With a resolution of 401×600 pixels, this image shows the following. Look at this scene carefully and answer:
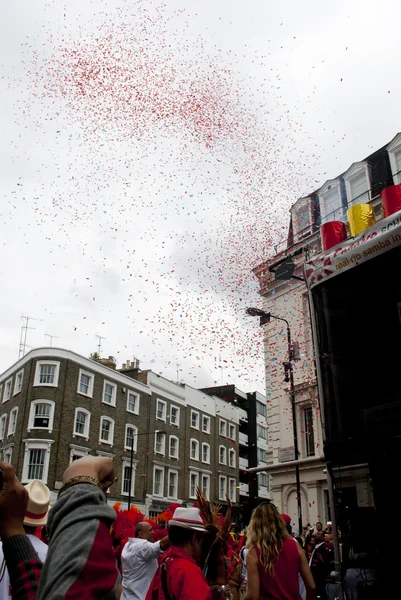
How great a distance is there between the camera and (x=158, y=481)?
134 ft

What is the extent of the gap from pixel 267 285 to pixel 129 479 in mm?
18118

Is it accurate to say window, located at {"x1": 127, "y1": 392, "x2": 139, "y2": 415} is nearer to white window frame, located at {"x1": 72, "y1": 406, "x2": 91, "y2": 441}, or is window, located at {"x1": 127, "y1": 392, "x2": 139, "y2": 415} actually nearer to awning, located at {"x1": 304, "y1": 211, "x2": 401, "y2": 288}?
white window frame, located at {"x1": 72, "y1": 406, "x2": 91, "y2": 441}

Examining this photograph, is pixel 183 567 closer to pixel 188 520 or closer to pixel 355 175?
pixel 188 520

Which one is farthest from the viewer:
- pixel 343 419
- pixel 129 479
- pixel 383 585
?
pixel 129 479

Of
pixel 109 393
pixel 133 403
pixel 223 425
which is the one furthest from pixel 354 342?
pixel 223 425

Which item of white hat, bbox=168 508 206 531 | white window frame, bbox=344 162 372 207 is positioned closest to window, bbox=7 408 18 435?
white window frame, bbox=344 162 372 207

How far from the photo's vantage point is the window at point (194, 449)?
45.8 metres

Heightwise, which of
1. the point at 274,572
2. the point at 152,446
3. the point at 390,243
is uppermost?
the point at 152,446

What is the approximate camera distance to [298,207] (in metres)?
26.8

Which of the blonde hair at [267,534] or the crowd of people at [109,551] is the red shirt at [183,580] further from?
the blonde hair at [267,534]

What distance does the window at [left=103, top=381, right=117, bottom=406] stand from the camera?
37.9 m

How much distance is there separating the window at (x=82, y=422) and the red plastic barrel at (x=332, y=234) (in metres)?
30.8

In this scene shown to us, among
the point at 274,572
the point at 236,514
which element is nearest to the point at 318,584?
the point at 274,572

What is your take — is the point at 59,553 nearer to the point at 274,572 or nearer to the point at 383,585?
the point at 274,572
